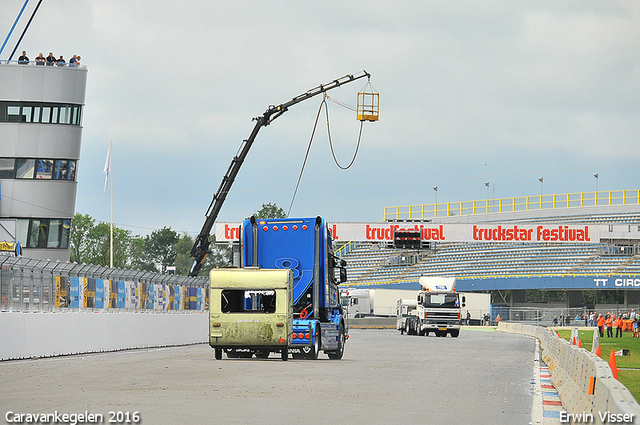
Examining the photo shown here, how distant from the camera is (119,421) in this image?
9734 mm

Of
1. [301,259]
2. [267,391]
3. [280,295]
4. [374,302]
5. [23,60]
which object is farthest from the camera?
[374,302]

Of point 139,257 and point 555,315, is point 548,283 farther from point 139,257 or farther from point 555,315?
point 139,257

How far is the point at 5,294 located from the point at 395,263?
71.1 meters

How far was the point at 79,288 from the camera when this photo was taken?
24.9 metres

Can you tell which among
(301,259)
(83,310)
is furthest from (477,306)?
(83,310)

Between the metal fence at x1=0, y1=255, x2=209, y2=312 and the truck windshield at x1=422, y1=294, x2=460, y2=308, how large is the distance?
2099cm

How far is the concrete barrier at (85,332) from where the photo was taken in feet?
69.1

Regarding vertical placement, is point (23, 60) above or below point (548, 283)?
above

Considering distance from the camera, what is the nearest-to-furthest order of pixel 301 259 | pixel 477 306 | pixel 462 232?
pixel 301 259 < pixel 462 232 < pixel 477 306

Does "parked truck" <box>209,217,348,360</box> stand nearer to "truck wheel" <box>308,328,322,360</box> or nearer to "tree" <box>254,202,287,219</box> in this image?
"truck wheel" <box>308,328,322,360</box>

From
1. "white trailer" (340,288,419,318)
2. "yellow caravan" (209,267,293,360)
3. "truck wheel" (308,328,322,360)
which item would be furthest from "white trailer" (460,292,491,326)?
"yellow caravan" (209,267,293,360)

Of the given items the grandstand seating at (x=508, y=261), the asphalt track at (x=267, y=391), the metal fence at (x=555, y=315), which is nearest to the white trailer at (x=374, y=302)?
the grandstand seating at (x=508, y=261)

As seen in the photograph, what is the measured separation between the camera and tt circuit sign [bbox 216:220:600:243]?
222 ft

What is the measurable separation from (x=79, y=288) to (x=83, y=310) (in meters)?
0.63
